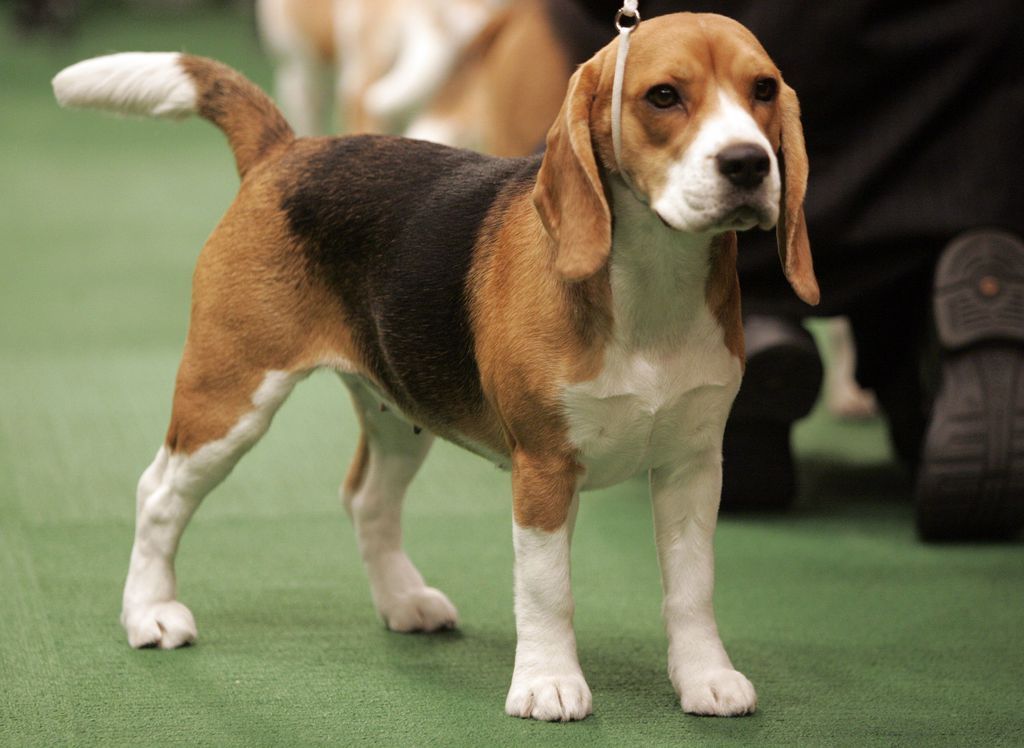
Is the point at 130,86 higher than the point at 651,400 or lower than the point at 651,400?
higher

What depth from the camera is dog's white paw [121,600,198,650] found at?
147 inches

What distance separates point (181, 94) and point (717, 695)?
1859 mm

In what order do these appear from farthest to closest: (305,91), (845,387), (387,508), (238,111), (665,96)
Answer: (305,91)
(845,387)
(387,508)
(238,111)
(665,96)

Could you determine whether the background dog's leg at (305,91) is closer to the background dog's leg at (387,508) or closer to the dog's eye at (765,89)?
the background dog's leg at (387,508)

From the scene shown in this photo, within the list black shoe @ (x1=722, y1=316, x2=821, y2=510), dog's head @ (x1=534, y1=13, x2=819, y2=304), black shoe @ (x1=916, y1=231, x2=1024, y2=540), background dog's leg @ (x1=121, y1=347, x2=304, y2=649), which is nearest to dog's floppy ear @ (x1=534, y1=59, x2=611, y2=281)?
dog's head @ (x1=534, y1=13, x2=819, y2=304)

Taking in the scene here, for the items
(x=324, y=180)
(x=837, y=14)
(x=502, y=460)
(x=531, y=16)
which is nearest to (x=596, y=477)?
(x=502, y=460)

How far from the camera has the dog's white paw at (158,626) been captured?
374 cm

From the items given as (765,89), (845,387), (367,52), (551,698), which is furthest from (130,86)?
(367,52)

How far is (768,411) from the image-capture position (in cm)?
489

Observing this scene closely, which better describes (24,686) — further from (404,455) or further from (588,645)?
(588,645)

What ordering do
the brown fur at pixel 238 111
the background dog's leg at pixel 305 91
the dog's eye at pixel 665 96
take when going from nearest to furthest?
1. the dog's eye at pixel 665 96
2. the brown fur at pixel 238 111
3. the background dog's leg at pixel 305 91

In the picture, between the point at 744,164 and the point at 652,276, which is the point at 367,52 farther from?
the point at 744,164

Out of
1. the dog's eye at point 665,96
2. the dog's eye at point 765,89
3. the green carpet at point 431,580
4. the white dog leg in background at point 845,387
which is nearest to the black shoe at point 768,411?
the green carpet at point 431,580

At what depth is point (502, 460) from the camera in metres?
3.55
